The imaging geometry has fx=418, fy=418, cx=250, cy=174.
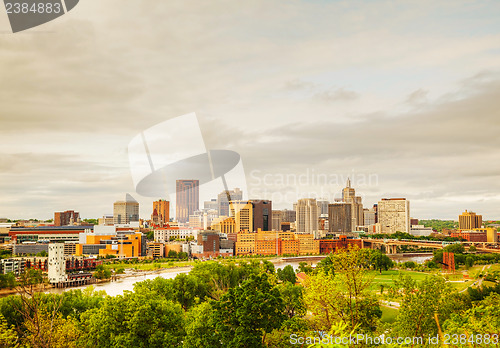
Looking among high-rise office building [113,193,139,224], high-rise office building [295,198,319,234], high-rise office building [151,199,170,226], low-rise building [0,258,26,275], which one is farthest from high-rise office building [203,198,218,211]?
low-rise building [0,258,26,275]

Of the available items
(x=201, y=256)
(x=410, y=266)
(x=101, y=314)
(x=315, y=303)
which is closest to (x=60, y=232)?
(x=201, y=256)

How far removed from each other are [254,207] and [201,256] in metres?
17.9

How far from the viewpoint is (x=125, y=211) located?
79625mm

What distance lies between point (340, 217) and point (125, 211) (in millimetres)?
40690

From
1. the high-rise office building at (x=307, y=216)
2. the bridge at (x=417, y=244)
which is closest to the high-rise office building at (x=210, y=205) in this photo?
the high-rise office building at (x=307, y=216)

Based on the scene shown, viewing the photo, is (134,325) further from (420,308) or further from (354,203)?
(354,203)

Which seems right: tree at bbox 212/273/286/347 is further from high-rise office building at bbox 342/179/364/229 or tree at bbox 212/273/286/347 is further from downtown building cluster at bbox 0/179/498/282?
high-rise office building at bbox 342/179/364/229

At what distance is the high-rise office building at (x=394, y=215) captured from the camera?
78.1 meters

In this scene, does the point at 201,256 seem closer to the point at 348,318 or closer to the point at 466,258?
the point at 466,258

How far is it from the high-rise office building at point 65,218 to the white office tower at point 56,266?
141ft

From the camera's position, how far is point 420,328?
22.7ft

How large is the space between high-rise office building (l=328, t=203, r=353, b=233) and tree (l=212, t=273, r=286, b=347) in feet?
238

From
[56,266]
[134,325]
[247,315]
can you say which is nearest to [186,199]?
[56,266]

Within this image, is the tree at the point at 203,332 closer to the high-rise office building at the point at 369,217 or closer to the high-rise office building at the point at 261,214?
the high-rise office building at the point at 261,214
